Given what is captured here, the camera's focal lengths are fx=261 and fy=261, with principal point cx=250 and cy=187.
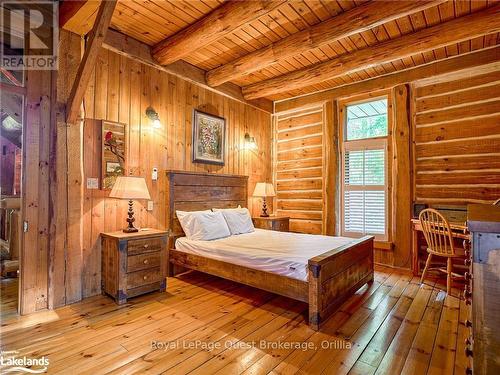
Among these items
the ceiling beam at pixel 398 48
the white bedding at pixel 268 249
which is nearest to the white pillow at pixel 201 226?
the white bedding at pixel 268 249

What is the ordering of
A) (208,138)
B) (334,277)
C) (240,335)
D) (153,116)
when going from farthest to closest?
(208,138) → (153,116) → (334,277) → (240,335)

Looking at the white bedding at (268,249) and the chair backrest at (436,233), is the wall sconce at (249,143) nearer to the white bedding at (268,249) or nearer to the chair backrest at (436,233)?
the white bedding at (268,249)

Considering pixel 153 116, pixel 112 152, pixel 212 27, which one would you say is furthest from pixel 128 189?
pixel 212 27

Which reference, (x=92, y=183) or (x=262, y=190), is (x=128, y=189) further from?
(x=262, y=190)

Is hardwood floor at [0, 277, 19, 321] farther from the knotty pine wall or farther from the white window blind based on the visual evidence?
the white window blind

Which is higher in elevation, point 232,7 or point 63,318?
point 232,7

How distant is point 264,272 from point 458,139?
3.36m

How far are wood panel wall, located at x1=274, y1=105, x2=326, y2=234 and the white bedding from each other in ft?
4.70

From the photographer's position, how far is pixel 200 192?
4039mm

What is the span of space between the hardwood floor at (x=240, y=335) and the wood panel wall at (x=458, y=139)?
5.12ft

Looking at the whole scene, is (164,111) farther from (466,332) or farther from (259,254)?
(466,332)

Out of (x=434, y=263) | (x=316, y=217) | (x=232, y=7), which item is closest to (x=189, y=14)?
(x=232, y=7)

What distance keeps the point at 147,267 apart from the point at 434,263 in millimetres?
3813

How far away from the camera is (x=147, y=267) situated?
115 inches
